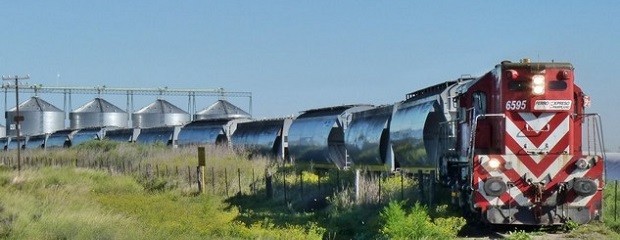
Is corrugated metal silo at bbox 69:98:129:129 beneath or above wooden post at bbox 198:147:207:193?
above

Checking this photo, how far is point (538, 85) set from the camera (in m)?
15.2

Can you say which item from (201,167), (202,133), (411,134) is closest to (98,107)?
(202,133)

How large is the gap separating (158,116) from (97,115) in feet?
20.6

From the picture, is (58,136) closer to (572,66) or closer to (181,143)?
(181,143)

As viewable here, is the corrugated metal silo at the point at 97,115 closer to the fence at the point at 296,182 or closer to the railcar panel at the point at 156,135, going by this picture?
the railcar panel at the point at 156,135

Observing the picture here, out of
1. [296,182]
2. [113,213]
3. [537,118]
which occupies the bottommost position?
[113,213]

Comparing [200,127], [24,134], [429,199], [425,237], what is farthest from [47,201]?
A: [24,134]

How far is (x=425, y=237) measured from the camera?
13.5 meters

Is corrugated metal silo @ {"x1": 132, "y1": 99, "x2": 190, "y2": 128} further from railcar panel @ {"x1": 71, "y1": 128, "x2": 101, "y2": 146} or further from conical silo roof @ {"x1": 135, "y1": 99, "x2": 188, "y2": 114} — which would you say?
railcar panel @ {"x1": 71, "y1": 128, "x2": 101, "y2": 146}

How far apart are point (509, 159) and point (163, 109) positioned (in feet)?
268

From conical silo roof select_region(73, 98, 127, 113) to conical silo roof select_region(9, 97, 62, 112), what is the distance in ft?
8.21

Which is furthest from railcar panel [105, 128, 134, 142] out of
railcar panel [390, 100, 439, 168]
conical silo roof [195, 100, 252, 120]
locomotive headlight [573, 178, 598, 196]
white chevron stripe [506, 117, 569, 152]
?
locomotive headlight [573, 178, 598, 196]

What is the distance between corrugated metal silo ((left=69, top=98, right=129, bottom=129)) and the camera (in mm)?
93000

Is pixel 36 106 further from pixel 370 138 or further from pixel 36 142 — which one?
pixel 370 138
